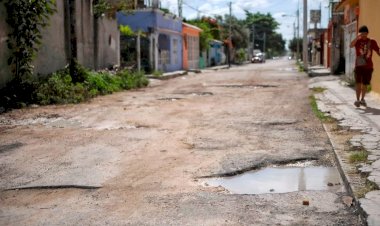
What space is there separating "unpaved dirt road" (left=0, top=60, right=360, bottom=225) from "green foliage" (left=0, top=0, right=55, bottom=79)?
1520 millimetres

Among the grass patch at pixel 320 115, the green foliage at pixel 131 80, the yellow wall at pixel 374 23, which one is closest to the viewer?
the grass patch at pixel 320 115

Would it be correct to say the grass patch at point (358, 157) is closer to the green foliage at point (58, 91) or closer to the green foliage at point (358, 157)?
the green foliage at point (358, 157)

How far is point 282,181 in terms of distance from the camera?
4938 millimetres

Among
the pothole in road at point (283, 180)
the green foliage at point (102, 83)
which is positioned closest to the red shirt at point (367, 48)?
the pothole in road at point (283, 180)

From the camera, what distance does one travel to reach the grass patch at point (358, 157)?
5.23 m

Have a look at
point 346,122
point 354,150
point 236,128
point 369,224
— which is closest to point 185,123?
point 236,128

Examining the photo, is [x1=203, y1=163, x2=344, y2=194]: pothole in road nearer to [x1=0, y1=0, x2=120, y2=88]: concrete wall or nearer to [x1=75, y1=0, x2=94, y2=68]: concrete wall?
[x1=0, y1=0, x2=120, y2=88]: concrete wall

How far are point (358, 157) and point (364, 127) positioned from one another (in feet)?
6.97

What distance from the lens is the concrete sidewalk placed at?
3.81 metres

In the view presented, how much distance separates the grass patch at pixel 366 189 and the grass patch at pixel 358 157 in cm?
83

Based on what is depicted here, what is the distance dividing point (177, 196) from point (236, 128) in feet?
12.4

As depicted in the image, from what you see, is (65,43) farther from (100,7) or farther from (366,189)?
(366,189)

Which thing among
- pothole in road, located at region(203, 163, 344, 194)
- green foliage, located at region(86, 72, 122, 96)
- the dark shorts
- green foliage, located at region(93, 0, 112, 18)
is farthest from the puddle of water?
green foliage, located at region(93, 0, 112, 18)

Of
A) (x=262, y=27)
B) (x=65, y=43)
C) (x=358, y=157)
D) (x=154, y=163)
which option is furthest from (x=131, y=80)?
(x=262, y=27)
